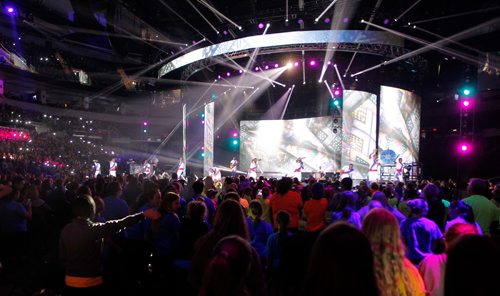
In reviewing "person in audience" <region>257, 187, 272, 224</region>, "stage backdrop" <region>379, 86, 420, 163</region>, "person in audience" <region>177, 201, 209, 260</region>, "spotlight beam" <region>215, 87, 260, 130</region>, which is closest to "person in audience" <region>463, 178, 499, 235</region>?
"person in audience" <region>257, 187, 272, 224</region>

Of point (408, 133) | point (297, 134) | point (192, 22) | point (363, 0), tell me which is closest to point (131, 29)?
point (192, 22)

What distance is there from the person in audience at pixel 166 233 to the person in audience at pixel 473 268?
331 centimetres

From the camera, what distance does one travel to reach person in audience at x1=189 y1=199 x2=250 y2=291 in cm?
299

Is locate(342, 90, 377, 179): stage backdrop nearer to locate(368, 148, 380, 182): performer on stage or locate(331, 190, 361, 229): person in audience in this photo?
locate(368, 148, 380, 182): performer on stage

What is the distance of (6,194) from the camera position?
5586mm

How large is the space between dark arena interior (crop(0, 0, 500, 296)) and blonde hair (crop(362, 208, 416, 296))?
11mm

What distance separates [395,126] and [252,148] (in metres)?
8.91

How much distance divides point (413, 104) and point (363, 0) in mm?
7836

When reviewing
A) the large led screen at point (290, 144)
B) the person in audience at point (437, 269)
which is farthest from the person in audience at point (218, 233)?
the large led screen at point (290, 144)

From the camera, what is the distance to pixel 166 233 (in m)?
4.40

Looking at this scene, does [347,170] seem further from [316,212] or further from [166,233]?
[166,233]

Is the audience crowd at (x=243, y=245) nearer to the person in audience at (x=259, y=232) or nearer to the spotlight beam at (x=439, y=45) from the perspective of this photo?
the person in audience at (x=259, y=232)

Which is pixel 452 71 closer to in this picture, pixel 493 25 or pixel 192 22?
pixel 493 25

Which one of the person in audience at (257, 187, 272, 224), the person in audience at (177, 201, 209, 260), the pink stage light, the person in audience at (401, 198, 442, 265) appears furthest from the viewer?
the pink stage light
